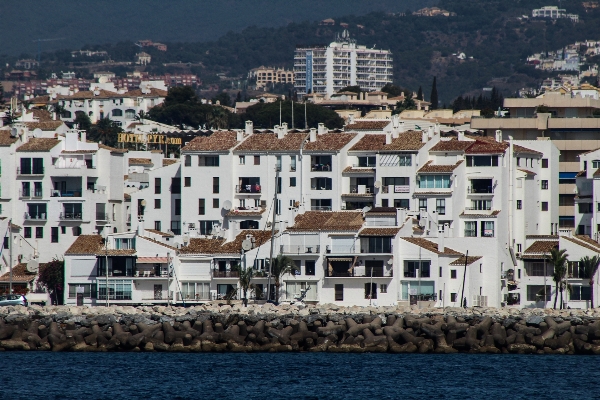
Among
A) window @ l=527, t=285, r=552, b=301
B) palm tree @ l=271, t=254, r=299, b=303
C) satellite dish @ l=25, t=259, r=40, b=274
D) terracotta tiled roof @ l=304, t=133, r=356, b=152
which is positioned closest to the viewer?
palm tree @ l=271, t=254, r=299, b=303

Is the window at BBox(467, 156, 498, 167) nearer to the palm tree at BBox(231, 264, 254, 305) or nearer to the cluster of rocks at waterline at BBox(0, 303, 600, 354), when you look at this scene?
the palm tree at BBox(231, 264, 254, 305)

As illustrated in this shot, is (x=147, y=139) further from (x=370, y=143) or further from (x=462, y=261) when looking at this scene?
(x=462, y=261)

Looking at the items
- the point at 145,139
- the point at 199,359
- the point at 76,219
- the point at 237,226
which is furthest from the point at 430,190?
the point at 145,139

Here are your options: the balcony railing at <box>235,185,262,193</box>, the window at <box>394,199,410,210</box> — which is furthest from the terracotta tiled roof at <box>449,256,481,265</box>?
the balcony railing at <box>235,185,262,193</box>

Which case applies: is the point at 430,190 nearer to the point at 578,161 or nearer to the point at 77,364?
the point at 578,161

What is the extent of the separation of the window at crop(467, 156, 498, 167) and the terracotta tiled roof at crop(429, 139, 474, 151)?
2.93 feet

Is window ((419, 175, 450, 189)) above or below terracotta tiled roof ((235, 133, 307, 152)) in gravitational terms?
below

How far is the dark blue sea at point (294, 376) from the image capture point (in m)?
54.7

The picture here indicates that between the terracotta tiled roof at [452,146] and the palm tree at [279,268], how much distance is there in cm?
1644

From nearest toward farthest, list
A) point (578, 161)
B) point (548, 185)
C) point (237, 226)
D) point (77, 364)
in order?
1. point (77, 364)
2. point (237, 226)
3. point (548, 185)
4. point (578, 161)

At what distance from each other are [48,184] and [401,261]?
87.4 feet

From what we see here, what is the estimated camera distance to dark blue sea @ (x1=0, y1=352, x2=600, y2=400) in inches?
2154

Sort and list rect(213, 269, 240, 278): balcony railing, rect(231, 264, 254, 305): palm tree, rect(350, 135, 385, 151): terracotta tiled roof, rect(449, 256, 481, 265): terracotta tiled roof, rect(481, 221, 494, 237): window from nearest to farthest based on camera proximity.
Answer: rect(231, 264, 254, 305): palm tree → rect(449, 256, 481, 265): terracotta tiled roof → rect(213, 269, 240, 278): balcony railing → rect(481, 221, 494, 237): window → rect(350, 135, 385, 151): terracotta tiled roof

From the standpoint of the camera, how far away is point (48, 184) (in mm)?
93938
